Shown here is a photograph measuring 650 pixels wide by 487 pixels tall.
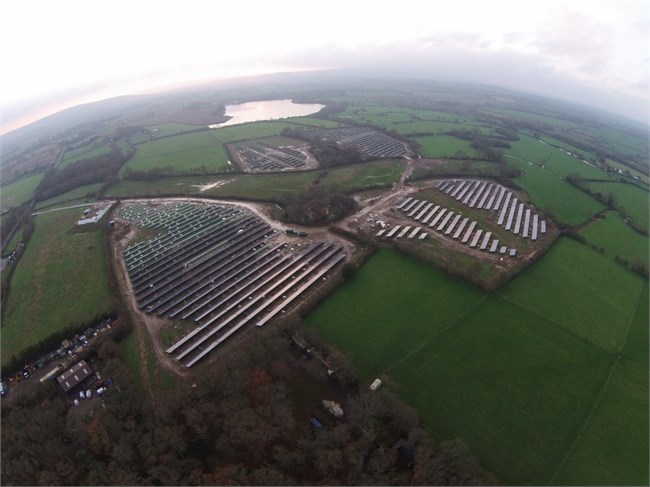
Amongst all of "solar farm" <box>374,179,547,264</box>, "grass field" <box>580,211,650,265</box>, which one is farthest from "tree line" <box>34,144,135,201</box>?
"grass field" <box>580,211,650,265</box>

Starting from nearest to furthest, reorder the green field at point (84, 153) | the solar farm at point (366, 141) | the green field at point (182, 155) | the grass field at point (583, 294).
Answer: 1. the grass field at point (583, 294)
2. the green field at point (182, 155)
3. the solar farm at point (366, 141)
4. the green field at point (84, 153)

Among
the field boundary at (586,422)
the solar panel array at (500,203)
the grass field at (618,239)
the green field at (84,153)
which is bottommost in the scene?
the grass field at (618,239)

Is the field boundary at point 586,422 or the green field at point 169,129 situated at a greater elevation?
the green field at point 169,129

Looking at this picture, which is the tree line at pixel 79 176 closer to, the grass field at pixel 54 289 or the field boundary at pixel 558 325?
the grass field at pixel 54 289

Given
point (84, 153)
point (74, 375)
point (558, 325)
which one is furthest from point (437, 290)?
point (84, 153)

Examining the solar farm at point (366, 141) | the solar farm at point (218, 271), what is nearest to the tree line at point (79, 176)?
the solar farm at point (218, 271)

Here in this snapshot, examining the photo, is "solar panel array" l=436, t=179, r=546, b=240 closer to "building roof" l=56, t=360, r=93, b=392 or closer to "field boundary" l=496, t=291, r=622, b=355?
"field boundary" l=496, t=291, r=622, b=355
